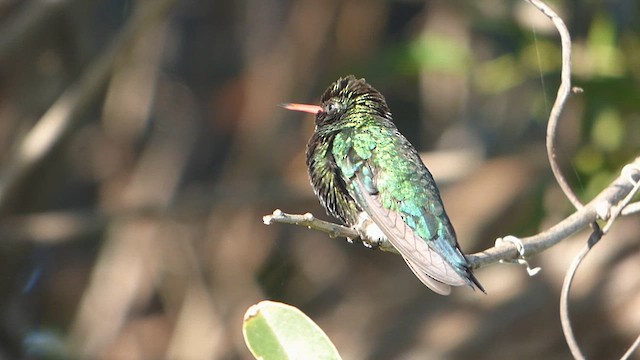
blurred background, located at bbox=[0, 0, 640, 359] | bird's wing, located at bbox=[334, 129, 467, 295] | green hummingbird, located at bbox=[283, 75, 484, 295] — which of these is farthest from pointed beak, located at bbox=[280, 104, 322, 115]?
blurred background, located at bbox=[0, 0, 640, 359]

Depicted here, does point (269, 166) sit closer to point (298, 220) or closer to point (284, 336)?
point (284, 336)

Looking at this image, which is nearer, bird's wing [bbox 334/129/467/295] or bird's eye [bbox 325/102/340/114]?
bird's wing [bbox 334/129/467/295]

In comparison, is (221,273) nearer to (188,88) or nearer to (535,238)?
(188,88)

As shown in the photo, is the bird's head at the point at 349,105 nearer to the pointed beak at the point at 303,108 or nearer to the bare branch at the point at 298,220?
the pointed beak at the point at 303,108

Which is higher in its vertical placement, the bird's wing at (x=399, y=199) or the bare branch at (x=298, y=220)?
the bare branch at (x=298, y=220)

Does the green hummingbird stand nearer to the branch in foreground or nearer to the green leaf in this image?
the branch in foreground

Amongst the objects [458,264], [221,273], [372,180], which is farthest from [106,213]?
[458,264]

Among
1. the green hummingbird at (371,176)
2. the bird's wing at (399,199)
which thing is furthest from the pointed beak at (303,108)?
the bird's wing at (399,199)
